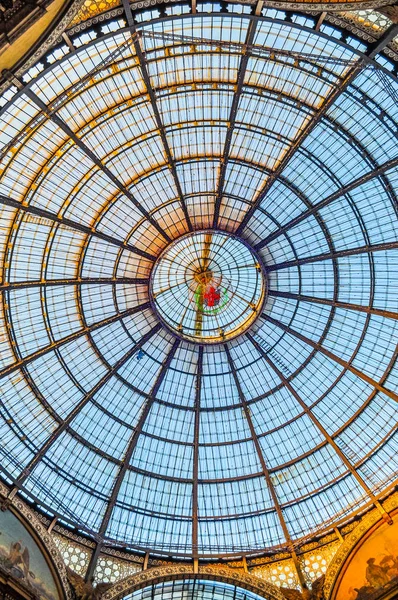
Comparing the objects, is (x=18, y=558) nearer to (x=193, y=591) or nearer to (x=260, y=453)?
(x=193, y=591)

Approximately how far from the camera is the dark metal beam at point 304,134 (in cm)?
2653

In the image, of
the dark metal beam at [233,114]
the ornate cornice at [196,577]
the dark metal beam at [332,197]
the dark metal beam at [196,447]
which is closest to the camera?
the dark metal beam at [233,114]

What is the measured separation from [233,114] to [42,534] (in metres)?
24.1

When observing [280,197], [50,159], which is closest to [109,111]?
[50,159]

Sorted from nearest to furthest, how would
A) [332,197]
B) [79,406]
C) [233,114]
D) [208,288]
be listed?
[233,114]
[332,197]
[79,406]
[208,288]

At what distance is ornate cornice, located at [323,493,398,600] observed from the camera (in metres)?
29.1

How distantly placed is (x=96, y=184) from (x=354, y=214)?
589 inches

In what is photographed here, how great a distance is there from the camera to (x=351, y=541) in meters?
30.0

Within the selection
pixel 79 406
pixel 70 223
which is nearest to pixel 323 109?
pixel 70 223

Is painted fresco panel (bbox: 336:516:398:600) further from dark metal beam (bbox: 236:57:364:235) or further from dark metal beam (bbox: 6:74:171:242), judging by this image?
dark metal beam (bbox: 6:74:171:242)

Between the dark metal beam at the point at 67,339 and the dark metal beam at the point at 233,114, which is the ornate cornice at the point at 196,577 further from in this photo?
the dark metal beam at the point at 233,114

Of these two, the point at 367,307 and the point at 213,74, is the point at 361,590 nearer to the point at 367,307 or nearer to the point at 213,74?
the point at 367,307

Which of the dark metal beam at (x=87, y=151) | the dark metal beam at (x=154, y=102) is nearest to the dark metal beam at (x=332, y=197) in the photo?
the dark metal beam at (x=154, y=102)

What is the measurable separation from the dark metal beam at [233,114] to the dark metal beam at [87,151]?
12.6ft
